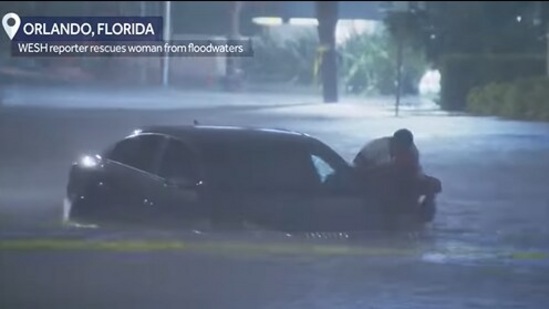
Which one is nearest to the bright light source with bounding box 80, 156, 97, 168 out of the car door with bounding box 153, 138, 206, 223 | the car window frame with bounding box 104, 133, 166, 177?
the car window frame with bounding box 104, 133, 166, 177

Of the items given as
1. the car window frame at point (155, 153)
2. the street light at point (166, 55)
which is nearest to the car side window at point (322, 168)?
the car window frame at point (155, 153)

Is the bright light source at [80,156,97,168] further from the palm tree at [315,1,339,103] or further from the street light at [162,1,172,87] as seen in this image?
the palm tree at [315,1,339,103]

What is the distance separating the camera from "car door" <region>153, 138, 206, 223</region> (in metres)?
10.5

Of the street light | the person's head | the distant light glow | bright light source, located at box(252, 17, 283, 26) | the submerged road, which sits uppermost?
bright light source, located at box(252, 17, 283, 26)

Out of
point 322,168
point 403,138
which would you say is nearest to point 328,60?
point 403,138

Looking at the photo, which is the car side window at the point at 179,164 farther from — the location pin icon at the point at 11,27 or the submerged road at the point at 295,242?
the location pin icon at the point at 11,27

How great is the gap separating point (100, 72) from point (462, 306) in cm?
393

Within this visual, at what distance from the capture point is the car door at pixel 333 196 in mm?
10586

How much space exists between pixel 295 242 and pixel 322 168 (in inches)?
24.4

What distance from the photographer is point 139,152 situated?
1060 cm

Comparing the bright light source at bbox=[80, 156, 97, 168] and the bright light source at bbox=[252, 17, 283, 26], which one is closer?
the bright light source at bbox=[80, 156, 97, 168]

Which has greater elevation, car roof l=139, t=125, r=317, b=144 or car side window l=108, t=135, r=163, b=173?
car roof l=139, t=125, r=317, b=144
